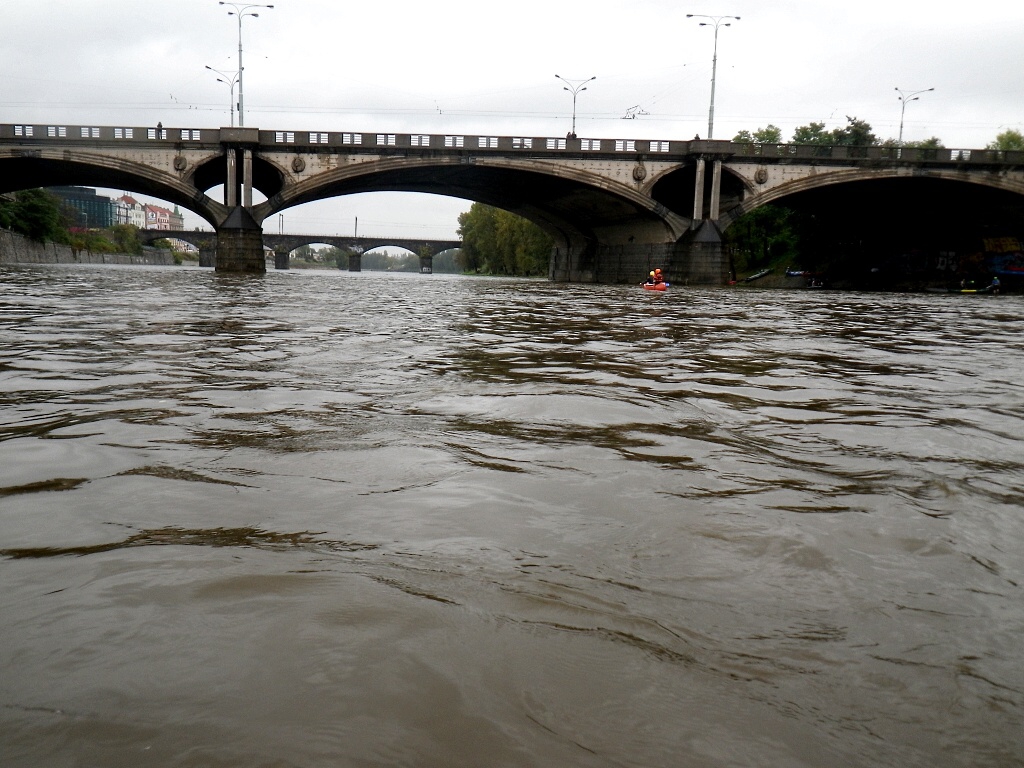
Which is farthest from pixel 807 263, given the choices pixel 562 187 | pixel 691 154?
pixel 562 187

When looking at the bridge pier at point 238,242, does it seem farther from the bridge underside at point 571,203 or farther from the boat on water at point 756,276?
the boat on water at point 756,276

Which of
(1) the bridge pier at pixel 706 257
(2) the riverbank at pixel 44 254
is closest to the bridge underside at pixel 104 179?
(2) the riverbank at pixel 44 254

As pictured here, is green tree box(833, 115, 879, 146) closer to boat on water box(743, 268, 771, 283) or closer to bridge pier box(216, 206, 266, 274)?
boat on water box(743, 268, 771, 283)

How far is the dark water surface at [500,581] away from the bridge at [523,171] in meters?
40.4

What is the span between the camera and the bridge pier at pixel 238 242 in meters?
43.3

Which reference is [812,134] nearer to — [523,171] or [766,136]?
[766,136]

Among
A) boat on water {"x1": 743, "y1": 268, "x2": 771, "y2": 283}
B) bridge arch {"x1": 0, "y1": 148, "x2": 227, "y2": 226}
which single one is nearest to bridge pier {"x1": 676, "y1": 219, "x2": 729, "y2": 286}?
boat on water {"x1": 743, "y1": 268, "x2": 771, "y2": 283}

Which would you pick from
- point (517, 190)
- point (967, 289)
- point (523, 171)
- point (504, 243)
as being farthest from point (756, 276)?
point (504, 243)

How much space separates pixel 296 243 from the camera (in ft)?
381

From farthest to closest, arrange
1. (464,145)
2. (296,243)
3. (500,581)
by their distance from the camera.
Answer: (296,243)
(464,145)
(500,581)

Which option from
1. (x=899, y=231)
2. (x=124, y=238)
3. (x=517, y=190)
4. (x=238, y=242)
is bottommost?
(x=238, y=242)

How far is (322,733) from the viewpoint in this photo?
4.67 feet

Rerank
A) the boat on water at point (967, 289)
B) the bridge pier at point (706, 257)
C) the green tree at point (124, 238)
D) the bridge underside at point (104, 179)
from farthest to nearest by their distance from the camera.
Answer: the green tree at point (124, 238)
the bridge pier at point (706, 257)
the boat on water at point (967, 289)
the bridge underside at point (104, 179)

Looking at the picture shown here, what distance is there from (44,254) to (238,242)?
26.5 metres
